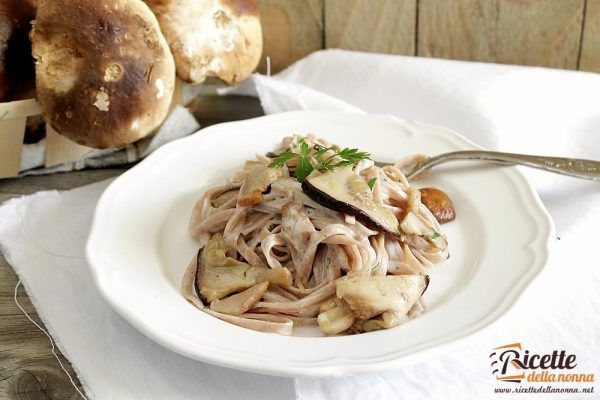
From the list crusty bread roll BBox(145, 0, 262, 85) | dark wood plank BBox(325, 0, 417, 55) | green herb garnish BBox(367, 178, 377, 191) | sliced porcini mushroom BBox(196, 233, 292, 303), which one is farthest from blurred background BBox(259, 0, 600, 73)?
sliced porcini mushroom BBox(196, 233, 292, 303)

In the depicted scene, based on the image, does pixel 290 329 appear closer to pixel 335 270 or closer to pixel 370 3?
pixel 335 270

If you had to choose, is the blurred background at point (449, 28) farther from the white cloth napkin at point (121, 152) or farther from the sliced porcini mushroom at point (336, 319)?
the sliced porcini mushroom at point (336, 319)

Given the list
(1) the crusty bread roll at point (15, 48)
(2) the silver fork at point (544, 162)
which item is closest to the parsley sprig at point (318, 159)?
(2) the silver fork at point (544, 162)

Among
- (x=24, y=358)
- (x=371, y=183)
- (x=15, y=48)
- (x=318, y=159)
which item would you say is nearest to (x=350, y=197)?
(x=371, y=183)

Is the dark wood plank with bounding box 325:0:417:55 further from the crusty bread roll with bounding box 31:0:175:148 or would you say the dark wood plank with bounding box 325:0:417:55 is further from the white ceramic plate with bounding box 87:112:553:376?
the crusty bread roll with bounding box 31:0:175:148

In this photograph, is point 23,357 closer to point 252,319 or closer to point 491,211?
point 252,319
